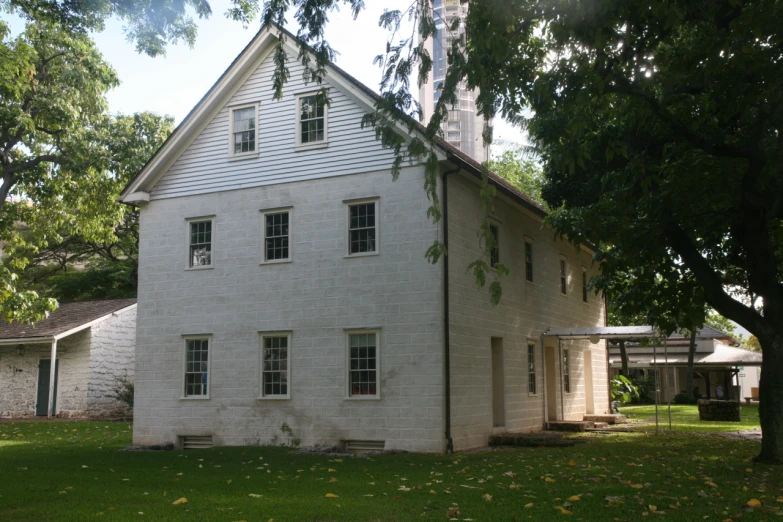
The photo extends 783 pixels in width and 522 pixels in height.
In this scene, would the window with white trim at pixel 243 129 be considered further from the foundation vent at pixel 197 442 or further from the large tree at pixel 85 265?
the large tree at pixel 85 265

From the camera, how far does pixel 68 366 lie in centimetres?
3127

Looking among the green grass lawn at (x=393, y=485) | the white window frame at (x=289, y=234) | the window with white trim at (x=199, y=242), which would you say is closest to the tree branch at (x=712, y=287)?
the green grass lawn at (x=393, y=485)

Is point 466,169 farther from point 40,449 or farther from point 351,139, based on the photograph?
point 40,449

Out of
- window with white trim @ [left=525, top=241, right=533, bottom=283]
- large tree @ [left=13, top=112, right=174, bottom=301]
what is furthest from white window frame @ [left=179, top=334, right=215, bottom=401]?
large tree @ [left=13, top=112, right=174, bottom=301]

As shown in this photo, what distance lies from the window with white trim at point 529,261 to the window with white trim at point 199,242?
9.27 metres

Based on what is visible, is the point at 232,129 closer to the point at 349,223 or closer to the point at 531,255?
the point at 349,223

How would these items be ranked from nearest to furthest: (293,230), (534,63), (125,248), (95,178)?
(534,63) < (293,230) < (95,178) < (125,248)

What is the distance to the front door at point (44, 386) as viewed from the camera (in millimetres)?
31406

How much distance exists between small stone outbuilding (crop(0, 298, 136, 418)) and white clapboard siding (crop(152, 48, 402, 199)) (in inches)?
497

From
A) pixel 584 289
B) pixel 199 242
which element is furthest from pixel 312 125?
pixel 584 289

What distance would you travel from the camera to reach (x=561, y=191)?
23.1 metres

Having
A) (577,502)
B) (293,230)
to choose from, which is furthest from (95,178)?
(577,502)

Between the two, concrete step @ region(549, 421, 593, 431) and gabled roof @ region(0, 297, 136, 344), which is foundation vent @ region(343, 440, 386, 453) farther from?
gabled roof @ region(0, 297, 136, 344)

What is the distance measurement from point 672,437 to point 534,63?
1140 centimetres
